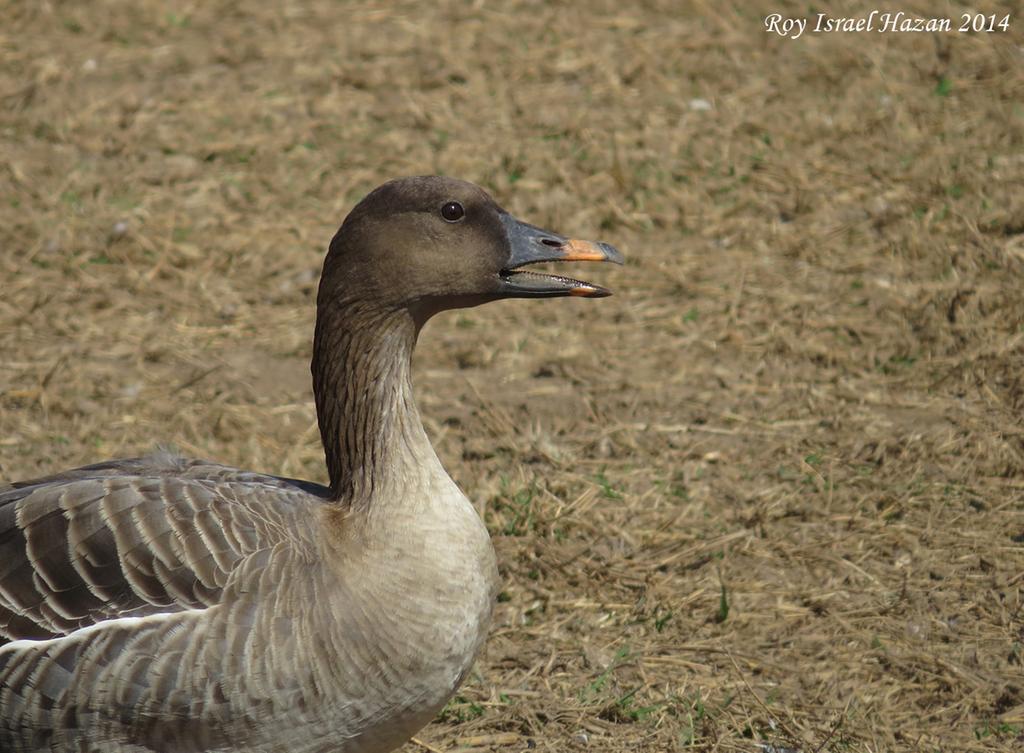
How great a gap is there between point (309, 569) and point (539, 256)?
1220mm

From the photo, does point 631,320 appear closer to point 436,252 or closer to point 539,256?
point 539,256

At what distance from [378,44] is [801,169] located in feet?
12.1

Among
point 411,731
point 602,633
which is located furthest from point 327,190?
point 411,731

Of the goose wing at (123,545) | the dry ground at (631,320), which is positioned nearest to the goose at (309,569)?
the goose wing at (123,545)

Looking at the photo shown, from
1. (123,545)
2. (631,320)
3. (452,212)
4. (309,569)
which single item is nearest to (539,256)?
(452,212)

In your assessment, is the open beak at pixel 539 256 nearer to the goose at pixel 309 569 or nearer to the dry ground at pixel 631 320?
the goose at pixel 309 569

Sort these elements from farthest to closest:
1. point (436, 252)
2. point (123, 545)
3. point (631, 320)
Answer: point (631, 320) < point (436, 252) < point (123, 545)

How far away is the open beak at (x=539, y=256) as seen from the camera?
163 inches

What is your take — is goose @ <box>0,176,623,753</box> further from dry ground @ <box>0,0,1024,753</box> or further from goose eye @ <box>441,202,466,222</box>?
dry ground @ <box>0,0,1024,753</box>

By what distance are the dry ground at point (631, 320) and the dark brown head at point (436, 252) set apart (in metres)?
1.57

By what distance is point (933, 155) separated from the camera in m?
8.70

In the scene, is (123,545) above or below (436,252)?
below

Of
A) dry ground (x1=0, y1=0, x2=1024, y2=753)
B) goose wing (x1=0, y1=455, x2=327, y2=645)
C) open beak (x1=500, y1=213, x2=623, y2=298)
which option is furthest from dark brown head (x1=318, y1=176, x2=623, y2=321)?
dry ground (x1=0, y1=0, x2=1024, y2=753)

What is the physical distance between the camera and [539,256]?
4.20 metres
